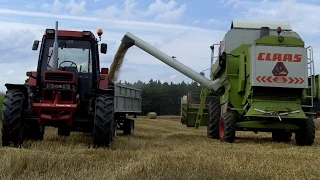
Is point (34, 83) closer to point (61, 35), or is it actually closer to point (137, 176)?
point (61, 35)

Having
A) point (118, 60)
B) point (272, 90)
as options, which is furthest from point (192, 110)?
point (272, 90)

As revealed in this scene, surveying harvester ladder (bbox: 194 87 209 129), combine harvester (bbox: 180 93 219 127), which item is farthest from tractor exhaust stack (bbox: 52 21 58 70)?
combine harvester (bbox: 180 93 219 127)

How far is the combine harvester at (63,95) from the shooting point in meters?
7.81

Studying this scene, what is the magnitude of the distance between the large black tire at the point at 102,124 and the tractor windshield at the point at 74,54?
1.28m

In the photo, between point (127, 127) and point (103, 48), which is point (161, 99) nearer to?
point (127, 127)

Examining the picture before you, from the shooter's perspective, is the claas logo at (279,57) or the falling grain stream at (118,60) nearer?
the claas logo at (279,57)

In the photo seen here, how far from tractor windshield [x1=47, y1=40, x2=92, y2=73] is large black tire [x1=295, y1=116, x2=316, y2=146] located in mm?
5014

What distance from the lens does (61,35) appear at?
29.6ft

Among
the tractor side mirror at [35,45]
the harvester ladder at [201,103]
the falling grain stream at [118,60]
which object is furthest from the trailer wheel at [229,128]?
the tractor side mirror at [35,45]

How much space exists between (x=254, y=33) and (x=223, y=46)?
3.04ft

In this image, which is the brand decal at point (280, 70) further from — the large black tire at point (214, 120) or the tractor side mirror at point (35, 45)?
the tractor side mirror at point (35, 45)

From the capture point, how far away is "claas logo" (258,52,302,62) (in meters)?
10.0

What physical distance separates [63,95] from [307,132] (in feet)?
18.3

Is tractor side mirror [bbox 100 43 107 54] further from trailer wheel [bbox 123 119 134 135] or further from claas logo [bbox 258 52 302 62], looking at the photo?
trailer wheel [bbox 123 119 134 135]
